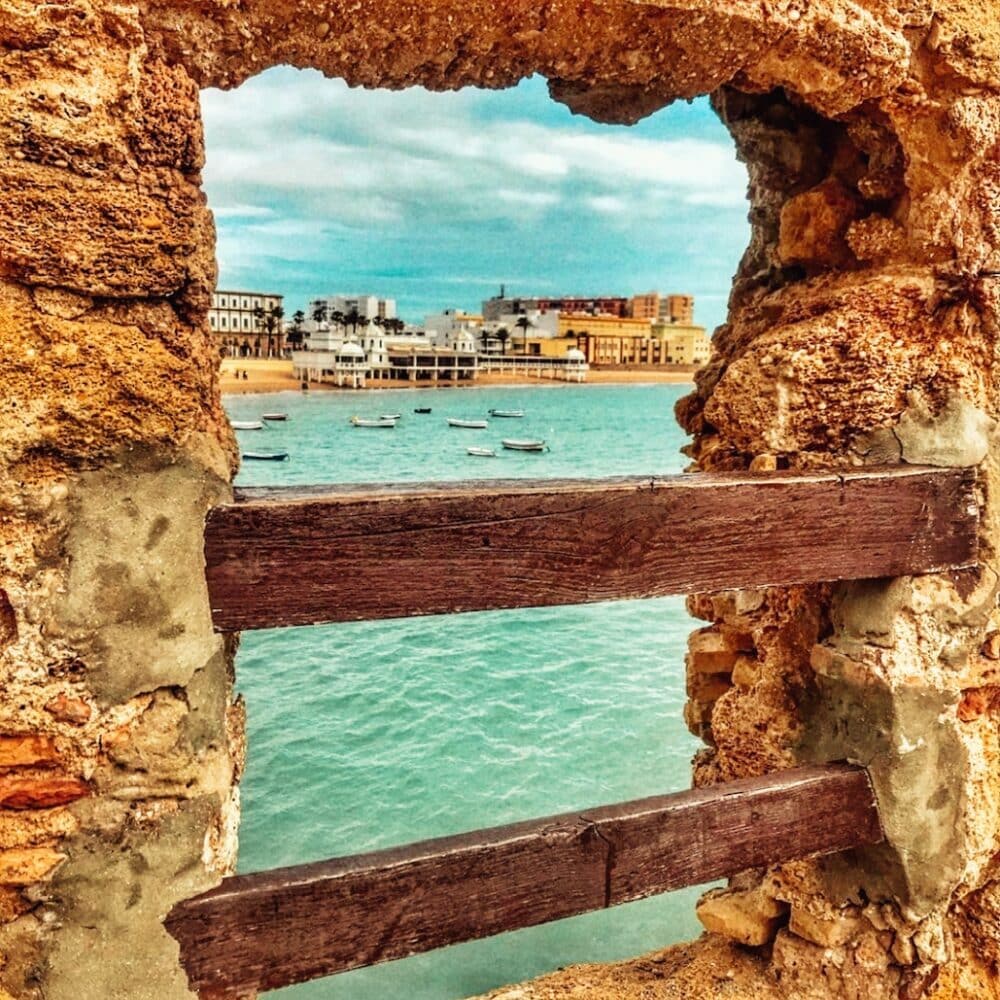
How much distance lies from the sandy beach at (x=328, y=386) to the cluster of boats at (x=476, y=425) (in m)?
11.7

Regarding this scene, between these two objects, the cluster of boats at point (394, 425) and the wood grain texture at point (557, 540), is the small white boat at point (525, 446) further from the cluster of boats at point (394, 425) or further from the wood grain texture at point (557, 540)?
the wood grain texture at point (557, 540)

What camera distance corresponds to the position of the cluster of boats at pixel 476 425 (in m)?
36.3

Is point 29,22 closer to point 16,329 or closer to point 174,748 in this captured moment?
point 16,329

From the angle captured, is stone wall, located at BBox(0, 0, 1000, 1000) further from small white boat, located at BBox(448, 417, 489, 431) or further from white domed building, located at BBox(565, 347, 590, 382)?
white domed building, located at BBox(565, 347, 590, 382)

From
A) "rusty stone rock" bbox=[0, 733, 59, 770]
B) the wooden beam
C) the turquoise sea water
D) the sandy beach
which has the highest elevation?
the sandy beach

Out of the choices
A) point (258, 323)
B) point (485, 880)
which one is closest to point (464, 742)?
point (485, 880)

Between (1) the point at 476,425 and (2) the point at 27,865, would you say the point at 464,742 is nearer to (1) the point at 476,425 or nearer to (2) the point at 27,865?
(2) the point at 27,865

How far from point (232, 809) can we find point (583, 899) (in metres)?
0.76

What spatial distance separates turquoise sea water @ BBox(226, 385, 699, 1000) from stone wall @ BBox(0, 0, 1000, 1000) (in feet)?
7.51

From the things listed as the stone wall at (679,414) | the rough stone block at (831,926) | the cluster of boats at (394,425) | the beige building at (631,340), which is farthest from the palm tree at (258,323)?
the rough stone block at (831,926)

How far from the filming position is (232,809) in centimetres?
183

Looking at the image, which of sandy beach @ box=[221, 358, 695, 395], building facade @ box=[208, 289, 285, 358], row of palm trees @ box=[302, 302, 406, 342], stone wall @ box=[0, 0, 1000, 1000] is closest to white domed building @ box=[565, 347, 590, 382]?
sandy beach @ box=[221, 358, 695, 395]

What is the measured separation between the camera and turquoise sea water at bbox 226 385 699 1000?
458 cm

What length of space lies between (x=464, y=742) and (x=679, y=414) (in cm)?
540
